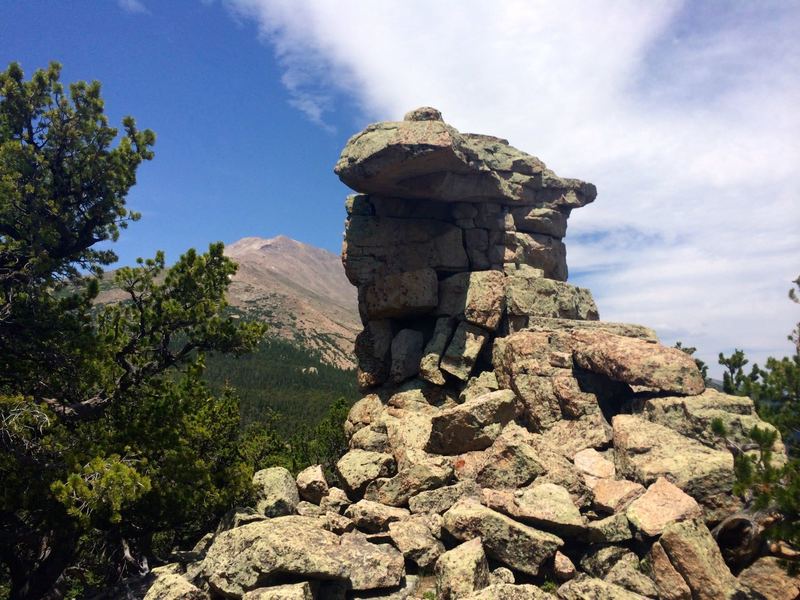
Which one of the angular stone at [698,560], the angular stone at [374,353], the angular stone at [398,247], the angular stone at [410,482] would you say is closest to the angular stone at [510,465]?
the angular stone at [410,482]

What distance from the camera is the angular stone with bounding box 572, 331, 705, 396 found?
75.7 ft

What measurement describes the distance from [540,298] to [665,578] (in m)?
20.2

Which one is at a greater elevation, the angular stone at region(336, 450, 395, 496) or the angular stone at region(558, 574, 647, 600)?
the angular stone at region(336, 450, 395, 496)

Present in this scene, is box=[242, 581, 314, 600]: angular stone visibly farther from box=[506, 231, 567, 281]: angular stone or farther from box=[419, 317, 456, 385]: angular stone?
box=[506, 231, 567, 281]: angular stone

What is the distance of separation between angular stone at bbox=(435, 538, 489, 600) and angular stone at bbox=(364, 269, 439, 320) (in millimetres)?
19591

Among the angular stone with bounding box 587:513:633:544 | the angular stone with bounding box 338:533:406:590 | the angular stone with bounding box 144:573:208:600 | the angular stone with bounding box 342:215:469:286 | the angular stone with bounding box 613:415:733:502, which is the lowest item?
the angular stone with bounding box 144:573:208:600

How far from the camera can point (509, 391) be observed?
2584 centimetres

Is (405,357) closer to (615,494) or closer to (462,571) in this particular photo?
(615,494)

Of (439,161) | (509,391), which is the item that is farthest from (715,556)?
(439,161)

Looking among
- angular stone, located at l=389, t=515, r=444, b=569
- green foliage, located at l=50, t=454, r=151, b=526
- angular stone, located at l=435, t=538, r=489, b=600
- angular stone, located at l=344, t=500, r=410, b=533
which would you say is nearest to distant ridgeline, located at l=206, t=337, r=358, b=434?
angular stone, located at l=344, t=500, r=410, b=533

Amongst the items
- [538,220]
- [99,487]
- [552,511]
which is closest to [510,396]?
[552,511]

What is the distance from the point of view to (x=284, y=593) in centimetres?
1323

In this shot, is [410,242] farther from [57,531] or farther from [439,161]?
[57,531]

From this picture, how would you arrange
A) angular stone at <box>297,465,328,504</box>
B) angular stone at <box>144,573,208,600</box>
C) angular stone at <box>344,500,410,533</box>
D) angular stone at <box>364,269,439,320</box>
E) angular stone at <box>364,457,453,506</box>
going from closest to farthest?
angular stone at <box>144,573,208,600</box>, angular stone at <box>344,500,410,533</box>, angular stone at <box>364,457,453,506</box>, angular stone at <box>297,465,328,504</box>, angular stone at <box>364,269,439,320</box>
